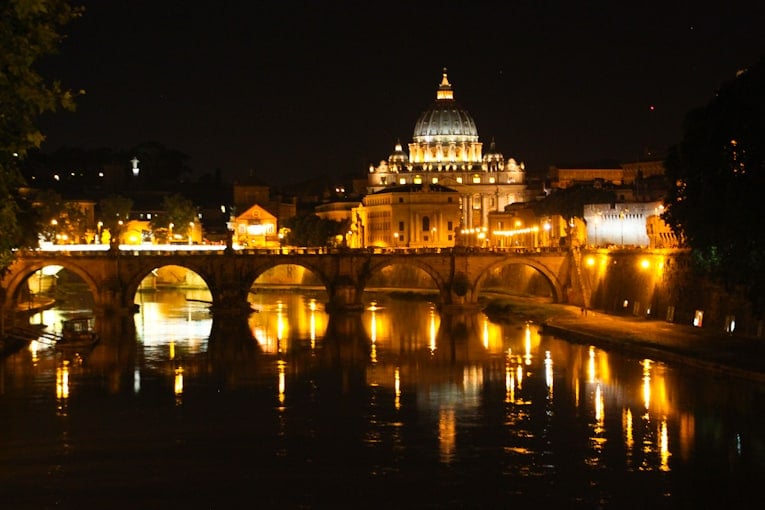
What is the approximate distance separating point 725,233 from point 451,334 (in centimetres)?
2443

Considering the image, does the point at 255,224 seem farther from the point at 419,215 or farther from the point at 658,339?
the point at 658,339

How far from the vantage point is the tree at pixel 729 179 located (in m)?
44.3

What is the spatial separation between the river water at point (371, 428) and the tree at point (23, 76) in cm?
868

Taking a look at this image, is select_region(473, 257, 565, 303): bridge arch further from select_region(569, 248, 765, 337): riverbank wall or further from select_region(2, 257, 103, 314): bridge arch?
select_region(2, 257, 103, 314): bridge arch

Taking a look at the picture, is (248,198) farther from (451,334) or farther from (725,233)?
(725,233)

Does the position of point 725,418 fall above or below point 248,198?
below

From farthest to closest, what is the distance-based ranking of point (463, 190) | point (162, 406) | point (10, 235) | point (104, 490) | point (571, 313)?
point (463, 190) < point (571, 313) < point (162, 406) < point (104, 490) < point (10, 235)

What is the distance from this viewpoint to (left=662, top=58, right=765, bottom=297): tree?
4428 cm

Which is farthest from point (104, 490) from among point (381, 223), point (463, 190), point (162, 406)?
point (463, 190)

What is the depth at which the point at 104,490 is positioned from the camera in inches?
1209

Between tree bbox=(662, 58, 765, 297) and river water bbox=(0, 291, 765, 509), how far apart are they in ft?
14.6

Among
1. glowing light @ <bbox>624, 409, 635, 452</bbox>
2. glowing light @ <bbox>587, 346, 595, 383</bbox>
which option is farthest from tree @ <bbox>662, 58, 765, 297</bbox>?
glowing light @ <bbox>624, 409, 635, 452</bbox>

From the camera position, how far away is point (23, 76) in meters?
25.2

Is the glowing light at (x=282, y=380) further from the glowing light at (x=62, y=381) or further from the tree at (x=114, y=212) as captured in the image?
the tree at (x=114, y=212)
